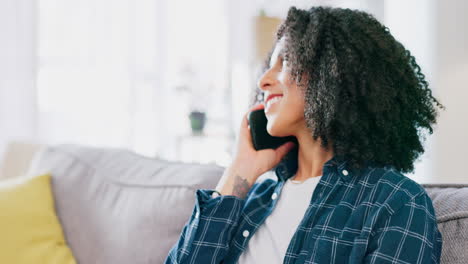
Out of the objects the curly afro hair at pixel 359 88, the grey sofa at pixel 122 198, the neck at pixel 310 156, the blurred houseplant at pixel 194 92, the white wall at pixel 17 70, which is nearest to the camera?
the curly afro hair at pixel 359 88

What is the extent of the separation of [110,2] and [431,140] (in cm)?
227

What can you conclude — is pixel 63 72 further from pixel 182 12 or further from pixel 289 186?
pixel 289 186

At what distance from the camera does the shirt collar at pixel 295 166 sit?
1.06m

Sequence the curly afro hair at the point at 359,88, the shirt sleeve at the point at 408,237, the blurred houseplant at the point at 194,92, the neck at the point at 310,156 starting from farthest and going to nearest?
1. the blurred houseplant at the point at 194,92
2. the neck at the point at 310,156
3. the curly afro hair at the point at 359,88
4. the shirt sleeve at the point at 408,237

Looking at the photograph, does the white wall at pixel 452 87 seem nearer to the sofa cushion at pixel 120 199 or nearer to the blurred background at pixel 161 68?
the blurred background at pixel 161 68

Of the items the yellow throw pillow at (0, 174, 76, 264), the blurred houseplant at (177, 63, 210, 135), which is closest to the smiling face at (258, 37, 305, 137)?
the yellow throw pillow at (0, 174, 76, 264)

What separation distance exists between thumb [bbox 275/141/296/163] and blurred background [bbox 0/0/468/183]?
2.47 feet

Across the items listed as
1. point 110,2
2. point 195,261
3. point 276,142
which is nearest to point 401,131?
point 276,142

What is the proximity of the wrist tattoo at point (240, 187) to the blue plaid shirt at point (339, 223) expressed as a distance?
21 mm

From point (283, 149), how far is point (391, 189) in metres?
0.41

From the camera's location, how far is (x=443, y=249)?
3.12ft

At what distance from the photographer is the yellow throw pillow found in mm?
1403

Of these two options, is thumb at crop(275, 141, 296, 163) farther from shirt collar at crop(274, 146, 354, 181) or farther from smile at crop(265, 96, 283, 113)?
smile at crop(265, 96, 283, 113)

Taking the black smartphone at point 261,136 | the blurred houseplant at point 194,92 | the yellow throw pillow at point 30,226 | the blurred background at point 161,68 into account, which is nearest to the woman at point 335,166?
the black smartphone at point 261,136
